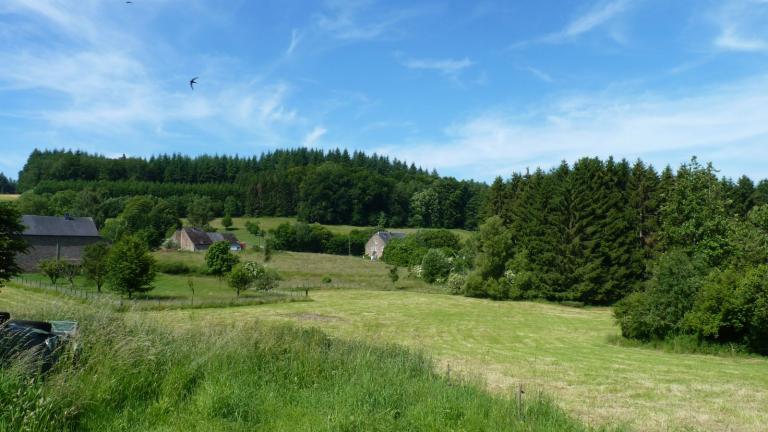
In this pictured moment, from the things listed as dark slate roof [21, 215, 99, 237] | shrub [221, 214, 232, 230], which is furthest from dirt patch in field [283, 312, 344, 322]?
shrub [221, 214, 232, 230]

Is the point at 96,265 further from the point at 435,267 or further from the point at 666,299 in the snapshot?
the point at 666,299

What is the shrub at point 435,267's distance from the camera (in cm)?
6488

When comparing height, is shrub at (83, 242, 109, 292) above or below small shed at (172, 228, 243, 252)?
below

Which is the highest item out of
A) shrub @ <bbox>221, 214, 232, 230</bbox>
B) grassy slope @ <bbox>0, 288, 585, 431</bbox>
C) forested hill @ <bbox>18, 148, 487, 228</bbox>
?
forested hill @ <bbox>18, 148, 487, 228</bbox>

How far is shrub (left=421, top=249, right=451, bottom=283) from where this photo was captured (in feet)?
213

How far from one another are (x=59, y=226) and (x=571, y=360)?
73551 millimetres

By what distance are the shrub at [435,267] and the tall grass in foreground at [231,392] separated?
55210 millimetres

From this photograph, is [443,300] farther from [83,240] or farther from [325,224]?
[325,224]

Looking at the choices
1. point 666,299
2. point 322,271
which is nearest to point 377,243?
point 322,271

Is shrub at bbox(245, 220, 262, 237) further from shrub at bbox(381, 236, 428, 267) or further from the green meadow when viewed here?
the green meadow

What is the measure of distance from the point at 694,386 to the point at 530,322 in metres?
22.7

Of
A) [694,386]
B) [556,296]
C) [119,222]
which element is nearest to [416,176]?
[119,222]

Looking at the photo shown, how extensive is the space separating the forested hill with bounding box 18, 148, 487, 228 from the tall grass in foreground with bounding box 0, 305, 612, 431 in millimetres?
101617

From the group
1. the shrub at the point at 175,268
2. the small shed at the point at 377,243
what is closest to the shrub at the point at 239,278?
the shrub at the point at 175,268
